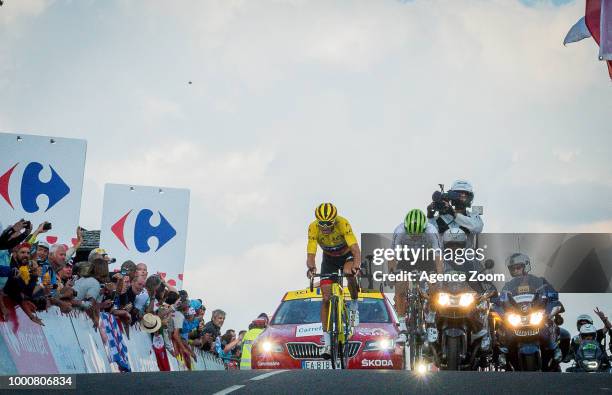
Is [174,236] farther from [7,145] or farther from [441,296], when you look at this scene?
[441,296]

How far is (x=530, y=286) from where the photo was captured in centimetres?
1338

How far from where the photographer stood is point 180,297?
1967 cm

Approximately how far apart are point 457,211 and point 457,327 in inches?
95.8

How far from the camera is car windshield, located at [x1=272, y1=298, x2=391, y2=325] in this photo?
1573cm

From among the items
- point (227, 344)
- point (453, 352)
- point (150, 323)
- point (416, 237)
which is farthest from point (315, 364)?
point (227, 344)

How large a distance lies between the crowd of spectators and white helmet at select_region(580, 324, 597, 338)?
7.83m

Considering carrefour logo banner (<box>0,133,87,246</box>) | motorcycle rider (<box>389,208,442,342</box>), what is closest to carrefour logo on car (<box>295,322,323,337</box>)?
motorcycle rider (<box>389,208,442,342</box>)

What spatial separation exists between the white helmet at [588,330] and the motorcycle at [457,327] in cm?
585

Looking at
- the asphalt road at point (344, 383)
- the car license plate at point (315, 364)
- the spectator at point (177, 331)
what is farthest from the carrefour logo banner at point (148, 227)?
the asphalt road at point (344, 383)

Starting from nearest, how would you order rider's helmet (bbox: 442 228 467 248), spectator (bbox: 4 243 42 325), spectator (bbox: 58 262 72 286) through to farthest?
spectator (bbox: 4 243 42 325), spectator (bbox: 58 262 72 286), rider's helmet (bbox: 442 228 467 248)

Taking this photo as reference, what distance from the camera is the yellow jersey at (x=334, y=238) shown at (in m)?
14.1

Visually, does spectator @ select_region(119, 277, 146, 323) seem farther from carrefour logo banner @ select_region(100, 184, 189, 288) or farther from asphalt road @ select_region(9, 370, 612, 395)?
asphalt road @ select_region(9, 370, 612, 395)

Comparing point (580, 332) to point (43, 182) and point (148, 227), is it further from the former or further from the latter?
point (43, 182)

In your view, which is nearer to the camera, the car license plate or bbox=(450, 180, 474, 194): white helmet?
the car license plate
